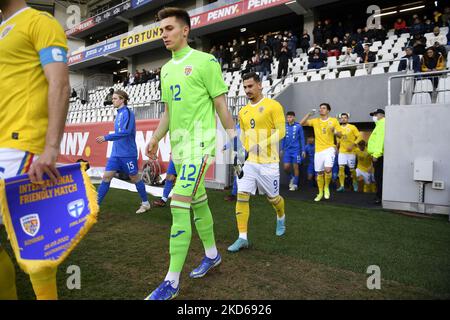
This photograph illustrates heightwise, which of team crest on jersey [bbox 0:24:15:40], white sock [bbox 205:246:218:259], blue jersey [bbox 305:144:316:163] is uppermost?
team crest on jersey [bbox 0:24:15:40]

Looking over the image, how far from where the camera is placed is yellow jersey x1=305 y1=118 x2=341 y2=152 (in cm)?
806

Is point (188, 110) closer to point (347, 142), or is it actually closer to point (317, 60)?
point (347, 142)

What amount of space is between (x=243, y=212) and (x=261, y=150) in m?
0.91

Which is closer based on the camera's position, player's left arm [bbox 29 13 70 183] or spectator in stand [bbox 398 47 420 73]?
player's left arm [bbox 29 13 70 183]

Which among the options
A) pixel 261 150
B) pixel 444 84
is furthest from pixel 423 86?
pixel 261 150

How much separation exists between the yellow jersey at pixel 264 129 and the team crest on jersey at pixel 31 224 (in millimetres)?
Answer: 3221

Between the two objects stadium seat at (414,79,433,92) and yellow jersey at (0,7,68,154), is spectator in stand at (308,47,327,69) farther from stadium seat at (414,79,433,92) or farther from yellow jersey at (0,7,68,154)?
yellow jersey at (0,7,68,154)

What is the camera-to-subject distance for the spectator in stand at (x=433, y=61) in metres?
9.88

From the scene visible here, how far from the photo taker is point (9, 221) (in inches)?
67.5

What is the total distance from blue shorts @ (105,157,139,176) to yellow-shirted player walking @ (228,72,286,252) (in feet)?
8.39

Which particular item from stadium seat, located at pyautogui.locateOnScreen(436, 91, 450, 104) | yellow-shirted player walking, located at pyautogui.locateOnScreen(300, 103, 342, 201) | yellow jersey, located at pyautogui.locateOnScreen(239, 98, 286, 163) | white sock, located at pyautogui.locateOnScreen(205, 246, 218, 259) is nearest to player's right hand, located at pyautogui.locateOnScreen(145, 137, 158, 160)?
white sock, located at pyautogui.locateOnScreen(205, 246, 218, 259)

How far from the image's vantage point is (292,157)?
1016 centimetres

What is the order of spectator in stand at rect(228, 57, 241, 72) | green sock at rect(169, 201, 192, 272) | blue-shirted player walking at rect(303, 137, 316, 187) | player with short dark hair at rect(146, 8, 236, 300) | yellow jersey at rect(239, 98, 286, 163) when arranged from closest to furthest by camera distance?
1. green sock at rect(169, 201, 192, 272)
2. player with short dark hair at rect(146, 8, 236, 300)
3. yellow jersey at rect(239, 98, 286, 163)
4. blue-shirted player walking at rect(303, 137, 316, 187)
5. spectator in stand at rect(228, 57, 241, 72)
